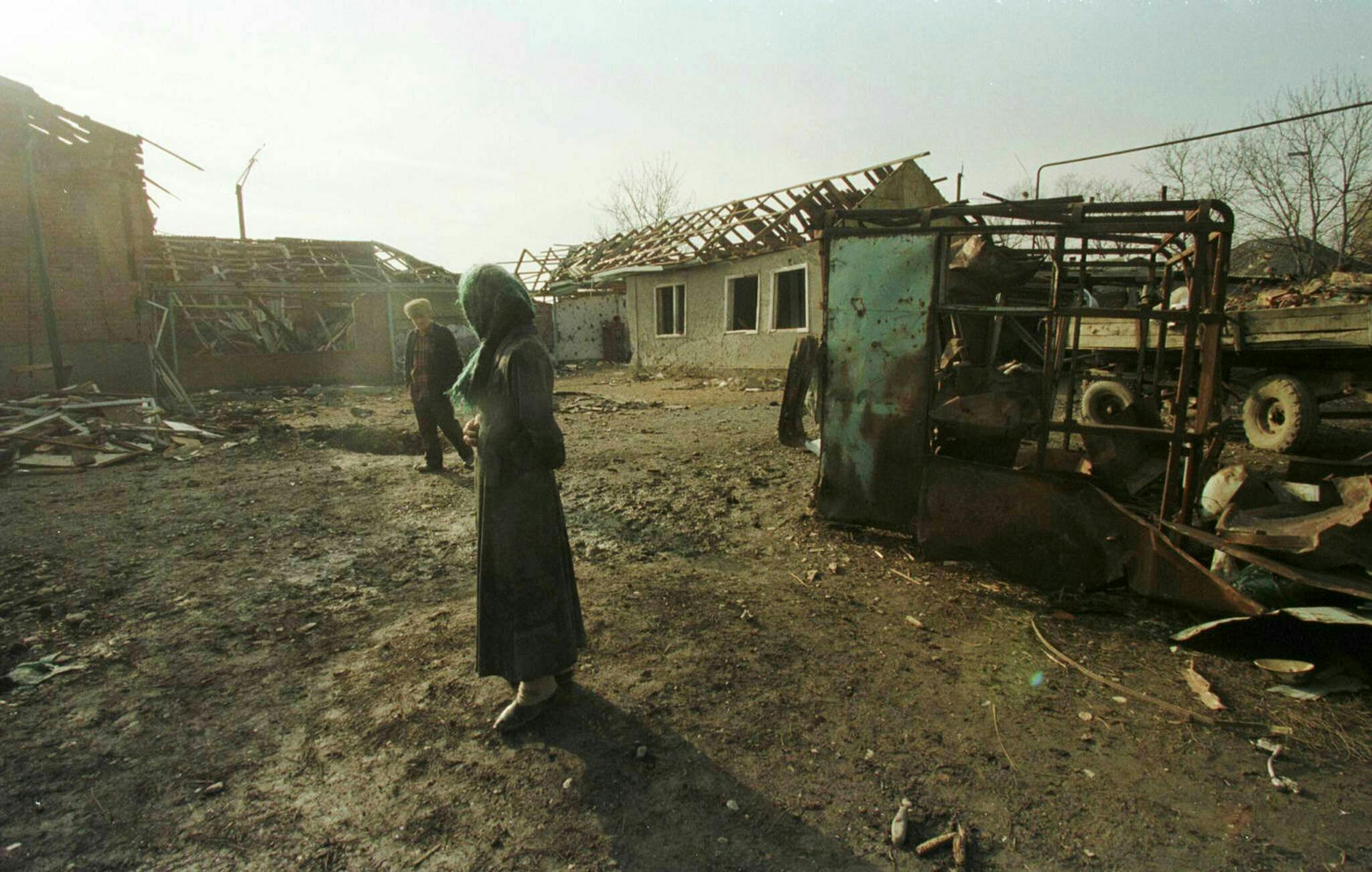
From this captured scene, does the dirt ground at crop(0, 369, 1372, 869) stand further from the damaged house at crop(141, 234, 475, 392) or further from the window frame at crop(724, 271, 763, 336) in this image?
the damaged house at crop(141, 234, 475, 392)

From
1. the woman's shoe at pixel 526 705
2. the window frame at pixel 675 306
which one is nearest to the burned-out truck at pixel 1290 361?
the woman's shoe at pixel 526 705

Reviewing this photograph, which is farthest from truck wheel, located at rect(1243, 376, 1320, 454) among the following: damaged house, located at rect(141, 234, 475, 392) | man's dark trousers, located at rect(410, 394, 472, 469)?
damaged house, located at rect(141, 234, 475, 392)

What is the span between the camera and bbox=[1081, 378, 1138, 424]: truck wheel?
26.2ft

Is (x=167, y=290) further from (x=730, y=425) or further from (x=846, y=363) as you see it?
(x=846, y=363)

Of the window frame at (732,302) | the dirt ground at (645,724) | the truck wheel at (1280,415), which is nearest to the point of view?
the dirt ground at (645,724)

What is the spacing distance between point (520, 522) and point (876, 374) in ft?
9.33

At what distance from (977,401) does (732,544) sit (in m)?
1.88

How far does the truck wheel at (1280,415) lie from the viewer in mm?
6758

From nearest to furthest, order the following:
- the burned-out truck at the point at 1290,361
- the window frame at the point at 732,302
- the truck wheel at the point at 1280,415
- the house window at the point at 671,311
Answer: the burned-out truck at the point at 1290,361 → the truck wheel at the point at 1280,415 → the window frame at the point at 732,302 → the house window at the point at 671,311

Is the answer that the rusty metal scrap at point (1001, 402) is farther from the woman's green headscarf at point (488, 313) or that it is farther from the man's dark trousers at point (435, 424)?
the man's dark trousers at point (435, 424)

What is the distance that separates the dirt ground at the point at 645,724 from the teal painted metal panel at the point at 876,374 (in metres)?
0.39

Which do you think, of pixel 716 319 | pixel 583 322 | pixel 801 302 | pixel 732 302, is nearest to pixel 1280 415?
pixel 801 302

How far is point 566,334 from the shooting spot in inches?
974

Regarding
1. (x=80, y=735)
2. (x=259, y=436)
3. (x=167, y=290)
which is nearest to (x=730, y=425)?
(x=259, y=436)
